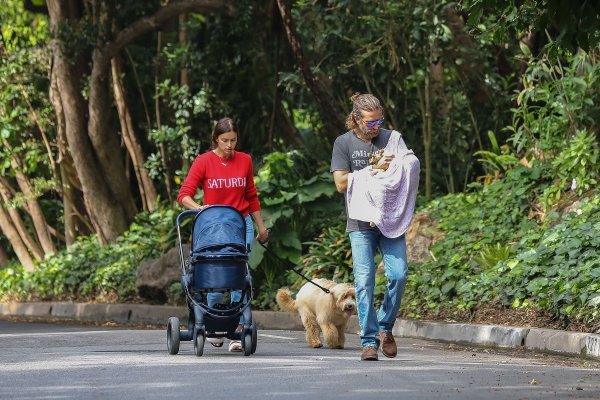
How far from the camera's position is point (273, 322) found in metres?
16.8

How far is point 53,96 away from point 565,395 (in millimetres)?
17368

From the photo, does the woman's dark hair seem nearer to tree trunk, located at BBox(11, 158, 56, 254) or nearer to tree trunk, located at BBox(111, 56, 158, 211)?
tree trunk, located at BBox(111, 56, 158, 211)

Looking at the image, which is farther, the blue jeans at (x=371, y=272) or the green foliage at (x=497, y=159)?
the green foliage at (x=497, y=159)

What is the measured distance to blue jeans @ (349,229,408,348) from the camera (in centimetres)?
1097

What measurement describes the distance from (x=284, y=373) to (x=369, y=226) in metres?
1.90

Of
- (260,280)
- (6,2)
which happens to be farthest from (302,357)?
(6,2)

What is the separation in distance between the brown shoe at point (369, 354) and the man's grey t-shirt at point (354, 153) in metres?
0.95

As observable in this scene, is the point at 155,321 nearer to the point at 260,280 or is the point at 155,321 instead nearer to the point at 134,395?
the point at 260,280

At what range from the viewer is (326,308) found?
11922 mm

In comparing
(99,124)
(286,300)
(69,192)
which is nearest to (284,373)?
(286,300)

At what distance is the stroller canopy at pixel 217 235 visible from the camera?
1092 cm

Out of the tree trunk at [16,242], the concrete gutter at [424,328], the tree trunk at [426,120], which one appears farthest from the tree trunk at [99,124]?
the tree trunk at [426,120]

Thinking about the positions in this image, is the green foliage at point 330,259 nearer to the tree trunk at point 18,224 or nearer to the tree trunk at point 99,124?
the tree trunk at point 99,124

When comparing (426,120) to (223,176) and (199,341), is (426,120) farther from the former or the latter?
(199,341)
